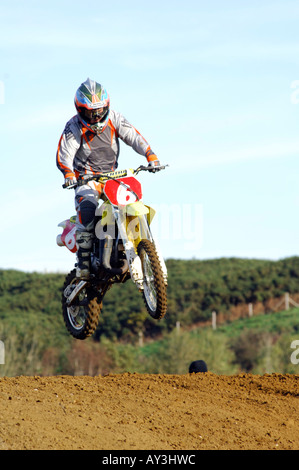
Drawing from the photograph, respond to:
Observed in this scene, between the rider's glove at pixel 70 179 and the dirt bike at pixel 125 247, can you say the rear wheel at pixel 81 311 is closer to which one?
the dirt bike at pixel 125 247

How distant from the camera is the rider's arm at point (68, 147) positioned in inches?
497

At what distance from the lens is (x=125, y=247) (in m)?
11.6

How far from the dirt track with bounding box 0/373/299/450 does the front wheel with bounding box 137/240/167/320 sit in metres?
1.19

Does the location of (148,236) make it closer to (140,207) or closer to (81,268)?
(140,207)

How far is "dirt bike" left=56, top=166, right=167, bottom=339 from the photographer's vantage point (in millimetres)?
11438

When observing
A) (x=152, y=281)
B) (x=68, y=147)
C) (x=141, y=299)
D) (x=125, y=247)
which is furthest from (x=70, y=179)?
(x=141, y=299)

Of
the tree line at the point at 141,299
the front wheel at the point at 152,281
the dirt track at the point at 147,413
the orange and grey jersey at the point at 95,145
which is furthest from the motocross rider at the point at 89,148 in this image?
the tree line at the point at 141,299

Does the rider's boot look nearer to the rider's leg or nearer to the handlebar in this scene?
the rider's leg

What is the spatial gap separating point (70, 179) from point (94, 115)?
110cm

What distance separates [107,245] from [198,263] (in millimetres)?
103518

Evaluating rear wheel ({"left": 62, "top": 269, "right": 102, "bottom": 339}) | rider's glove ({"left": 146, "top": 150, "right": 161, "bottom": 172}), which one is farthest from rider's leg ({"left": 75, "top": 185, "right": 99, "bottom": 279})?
rider's glove ({"left": 146, "top": 150, "right": 161, "bottom": 172})

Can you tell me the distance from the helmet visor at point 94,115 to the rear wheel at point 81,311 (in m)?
2.71

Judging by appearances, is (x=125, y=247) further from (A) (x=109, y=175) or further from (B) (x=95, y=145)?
(B) (x=95, y=145)

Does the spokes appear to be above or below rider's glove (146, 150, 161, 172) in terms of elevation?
below
